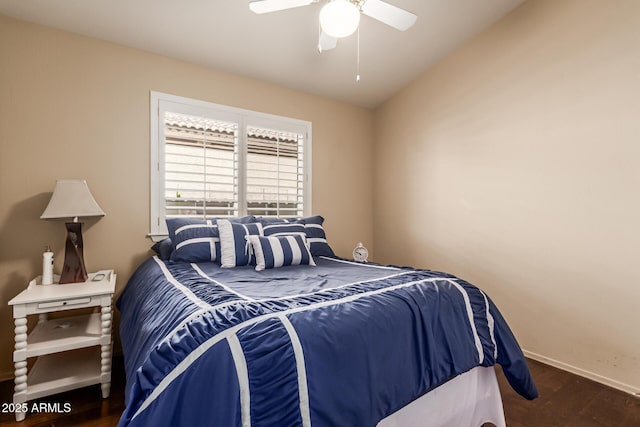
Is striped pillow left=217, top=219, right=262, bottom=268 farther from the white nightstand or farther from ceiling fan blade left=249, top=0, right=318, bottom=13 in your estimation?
ceiling fan blade left=249, top=0, right=318, bottom=13

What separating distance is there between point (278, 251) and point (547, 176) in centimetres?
208

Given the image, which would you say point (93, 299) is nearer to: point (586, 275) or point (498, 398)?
point (498, 398)

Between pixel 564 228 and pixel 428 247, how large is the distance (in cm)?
123

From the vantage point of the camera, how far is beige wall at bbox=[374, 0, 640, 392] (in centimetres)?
215

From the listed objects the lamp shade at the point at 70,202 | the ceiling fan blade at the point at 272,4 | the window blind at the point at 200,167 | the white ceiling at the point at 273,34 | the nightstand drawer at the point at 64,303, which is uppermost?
the white ceiling at the point at 273,34

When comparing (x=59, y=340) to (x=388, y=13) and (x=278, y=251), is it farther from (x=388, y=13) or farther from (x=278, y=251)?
(x=388, y=13)

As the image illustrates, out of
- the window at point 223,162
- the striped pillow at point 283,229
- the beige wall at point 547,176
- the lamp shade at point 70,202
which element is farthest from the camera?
the window at point 223,162

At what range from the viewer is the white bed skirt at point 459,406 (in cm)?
140

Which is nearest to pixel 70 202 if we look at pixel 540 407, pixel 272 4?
pixel 272 4

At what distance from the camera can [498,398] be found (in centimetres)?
169

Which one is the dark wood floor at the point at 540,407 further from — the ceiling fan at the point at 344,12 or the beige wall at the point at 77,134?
the ceiling fan at the point at 344,12

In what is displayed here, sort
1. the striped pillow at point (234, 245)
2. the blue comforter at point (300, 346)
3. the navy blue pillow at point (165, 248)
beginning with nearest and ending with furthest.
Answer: the blue comforter at point (300, 346) < the striped pillow at point (234, 245) < the navy blue pillow at point (165, 248)

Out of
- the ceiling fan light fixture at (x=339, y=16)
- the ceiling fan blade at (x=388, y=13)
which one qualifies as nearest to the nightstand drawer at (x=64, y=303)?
the ceiling fan light fixture at (x=339, y=16)

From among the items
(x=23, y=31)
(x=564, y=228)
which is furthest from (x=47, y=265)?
(x=564, y=228)
